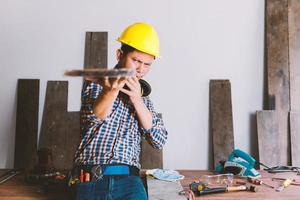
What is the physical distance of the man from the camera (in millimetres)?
1469

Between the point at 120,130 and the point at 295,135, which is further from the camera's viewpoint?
the point at 295,135

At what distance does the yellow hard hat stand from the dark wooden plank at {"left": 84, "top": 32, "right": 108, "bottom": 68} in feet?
2.40

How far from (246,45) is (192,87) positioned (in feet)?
1.60

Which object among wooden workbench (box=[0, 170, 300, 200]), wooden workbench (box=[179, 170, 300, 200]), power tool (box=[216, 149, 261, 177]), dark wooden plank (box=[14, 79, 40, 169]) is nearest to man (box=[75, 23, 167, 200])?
wooden workbench (box=[0, 170, 300, 200])

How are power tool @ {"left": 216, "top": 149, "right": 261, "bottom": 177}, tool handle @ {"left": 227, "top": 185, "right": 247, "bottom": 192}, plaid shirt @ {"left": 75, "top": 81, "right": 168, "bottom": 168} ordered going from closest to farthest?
1. plaid shirt @ {"left": 75, "top": 81, "right": 168, "bottom": 168}
2. tool handle @ {"left": 227, "top": 185, "right": 247, "bottom": 192}
3. power tool @ {"left": 216, "top": 149, "right": 261, "bottom": 177}

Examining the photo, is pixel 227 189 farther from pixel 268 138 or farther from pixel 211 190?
pixel 268 138

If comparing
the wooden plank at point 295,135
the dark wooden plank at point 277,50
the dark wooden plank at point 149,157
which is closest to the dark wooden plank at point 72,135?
the dark wooden plank at point 149,157

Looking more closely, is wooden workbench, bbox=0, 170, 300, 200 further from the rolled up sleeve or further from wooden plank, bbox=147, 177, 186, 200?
the rolled up sleeve

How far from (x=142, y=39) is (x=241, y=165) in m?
1.00

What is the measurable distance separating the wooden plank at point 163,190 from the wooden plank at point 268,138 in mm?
797

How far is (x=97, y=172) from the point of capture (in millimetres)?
1506

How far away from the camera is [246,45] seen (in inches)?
95.3

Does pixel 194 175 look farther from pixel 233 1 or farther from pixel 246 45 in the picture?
pixel 233 1

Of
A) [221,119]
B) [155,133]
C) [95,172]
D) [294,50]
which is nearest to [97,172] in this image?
[95,172]
